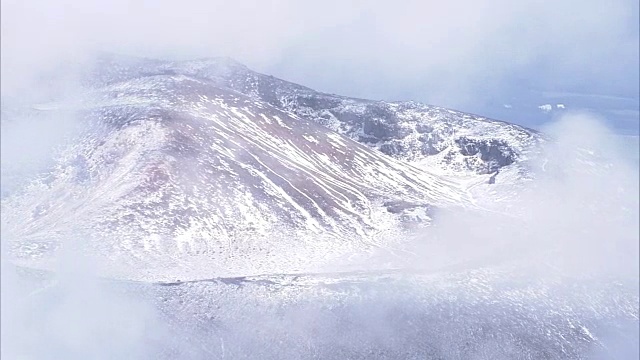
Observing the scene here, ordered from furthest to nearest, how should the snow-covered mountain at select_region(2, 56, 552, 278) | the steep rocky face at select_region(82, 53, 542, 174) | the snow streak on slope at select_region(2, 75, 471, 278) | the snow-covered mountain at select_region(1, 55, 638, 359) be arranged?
1. the steep rocky face at select_region(82, 53, 542, 174)
2. the snow-covered mountain at select_region(2, 56, 552, 278)
3. the snow streak on slope at select_region(2, 75, 471, 278)
4. the snow-covered mountain at select_region(1, 55, 638, 359)

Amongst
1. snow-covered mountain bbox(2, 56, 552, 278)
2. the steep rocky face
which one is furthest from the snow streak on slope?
the steep rocky face

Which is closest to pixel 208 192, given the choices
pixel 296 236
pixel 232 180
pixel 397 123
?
pixel 232 180

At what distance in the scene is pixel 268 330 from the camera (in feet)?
143

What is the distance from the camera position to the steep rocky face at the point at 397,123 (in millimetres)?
111688

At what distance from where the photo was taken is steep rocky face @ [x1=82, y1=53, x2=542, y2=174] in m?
112

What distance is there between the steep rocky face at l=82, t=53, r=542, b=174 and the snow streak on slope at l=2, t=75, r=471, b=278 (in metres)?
13.5

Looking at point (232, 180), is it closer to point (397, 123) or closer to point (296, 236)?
point (296, 236)

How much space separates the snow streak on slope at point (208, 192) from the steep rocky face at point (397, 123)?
1347 cm

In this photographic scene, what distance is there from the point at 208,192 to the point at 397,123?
183ft

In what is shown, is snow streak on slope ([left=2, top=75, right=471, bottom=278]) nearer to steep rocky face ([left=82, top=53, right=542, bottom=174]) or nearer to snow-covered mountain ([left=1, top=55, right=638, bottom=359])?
snow-covered mountain ([left=1, top=55, right=638, bottom=359])

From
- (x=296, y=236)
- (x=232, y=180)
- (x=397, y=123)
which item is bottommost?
(x=296, y=236)

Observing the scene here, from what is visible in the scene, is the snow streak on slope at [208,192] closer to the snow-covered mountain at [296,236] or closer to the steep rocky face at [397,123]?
the snow-covered mountain at [296,236]

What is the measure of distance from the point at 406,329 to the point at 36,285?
21985 mm

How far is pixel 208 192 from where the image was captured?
6962cm
